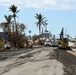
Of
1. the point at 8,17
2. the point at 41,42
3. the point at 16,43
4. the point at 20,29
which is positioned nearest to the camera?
the point at 16,43

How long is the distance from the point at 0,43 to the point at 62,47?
1414 cm

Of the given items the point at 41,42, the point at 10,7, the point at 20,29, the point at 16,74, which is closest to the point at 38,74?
the point at 16,74

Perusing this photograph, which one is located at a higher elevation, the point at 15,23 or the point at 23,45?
the point at 15,23

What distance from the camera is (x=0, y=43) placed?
75.8m

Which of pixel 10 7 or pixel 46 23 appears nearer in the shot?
pixel 10 7

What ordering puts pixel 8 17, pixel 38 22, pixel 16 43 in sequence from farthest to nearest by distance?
pixel 38 22
pixel 8 17
pixel 16 43

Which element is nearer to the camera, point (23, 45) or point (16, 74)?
point (16, 74)

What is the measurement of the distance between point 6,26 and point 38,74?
79060mm

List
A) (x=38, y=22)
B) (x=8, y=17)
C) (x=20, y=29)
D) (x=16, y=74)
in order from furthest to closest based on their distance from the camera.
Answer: (x=38, y=22) → (x=8, y=17) → (x=20, y=29) → (x=16, y=74)

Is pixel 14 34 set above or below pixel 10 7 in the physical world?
below

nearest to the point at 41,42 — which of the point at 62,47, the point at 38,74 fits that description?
the point at 62,47

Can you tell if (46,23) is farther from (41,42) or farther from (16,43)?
(16,43)

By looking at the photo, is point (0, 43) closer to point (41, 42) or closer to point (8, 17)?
point (8, 17)

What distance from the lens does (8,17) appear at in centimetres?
10862
